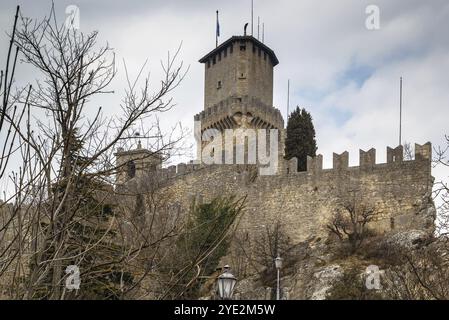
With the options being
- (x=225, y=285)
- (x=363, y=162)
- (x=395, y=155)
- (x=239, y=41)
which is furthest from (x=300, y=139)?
(x=225, y=285)

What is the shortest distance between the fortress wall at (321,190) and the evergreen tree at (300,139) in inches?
87.3

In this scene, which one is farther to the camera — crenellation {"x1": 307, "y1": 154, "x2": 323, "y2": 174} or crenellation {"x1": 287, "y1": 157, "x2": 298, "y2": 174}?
crenellation {"x1": 287, "y1": 157, "x2": 298, "y2": 174}

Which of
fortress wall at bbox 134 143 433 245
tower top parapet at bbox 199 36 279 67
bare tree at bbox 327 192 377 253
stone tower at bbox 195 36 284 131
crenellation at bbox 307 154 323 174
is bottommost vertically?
bare tree at bbox 327 192 377 253

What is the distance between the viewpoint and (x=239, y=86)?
137 ft

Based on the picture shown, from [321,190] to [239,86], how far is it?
12.2m

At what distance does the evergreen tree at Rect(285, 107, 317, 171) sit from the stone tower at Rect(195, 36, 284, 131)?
4.54 m

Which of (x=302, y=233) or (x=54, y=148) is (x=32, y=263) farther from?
(x=302, y=233)

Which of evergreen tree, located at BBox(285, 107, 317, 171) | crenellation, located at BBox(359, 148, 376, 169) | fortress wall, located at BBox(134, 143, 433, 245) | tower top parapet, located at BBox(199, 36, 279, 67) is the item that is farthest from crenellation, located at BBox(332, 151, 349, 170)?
tower top parapet, located at BBox(199, 36, 279, 67)

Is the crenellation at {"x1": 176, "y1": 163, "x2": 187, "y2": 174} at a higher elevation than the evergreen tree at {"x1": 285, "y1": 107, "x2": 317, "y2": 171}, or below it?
below

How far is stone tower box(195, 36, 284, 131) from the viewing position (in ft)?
133

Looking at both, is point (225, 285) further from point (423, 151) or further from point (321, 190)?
point (321, 190)

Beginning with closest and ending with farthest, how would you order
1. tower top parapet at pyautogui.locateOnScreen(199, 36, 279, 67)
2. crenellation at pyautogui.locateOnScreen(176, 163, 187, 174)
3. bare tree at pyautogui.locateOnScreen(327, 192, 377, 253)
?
bare tree at pyautogui.locateOnScreen(327, 192, 377, 253) < crenellation at pyautogui.locateOnScreen(176, 163, 187, 174) < tower top parapet at pyautogui.locateOnScreen(199, 36, 279, 67)

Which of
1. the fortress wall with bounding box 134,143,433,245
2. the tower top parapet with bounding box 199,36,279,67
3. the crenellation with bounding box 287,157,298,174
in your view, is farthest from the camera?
the tower top parapet with bounding box 199,36,279,67

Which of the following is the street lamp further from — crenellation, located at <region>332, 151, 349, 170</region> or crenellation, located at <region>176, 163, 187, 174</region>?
crenellation, located at <region>176, 163, 187, 174</region>
